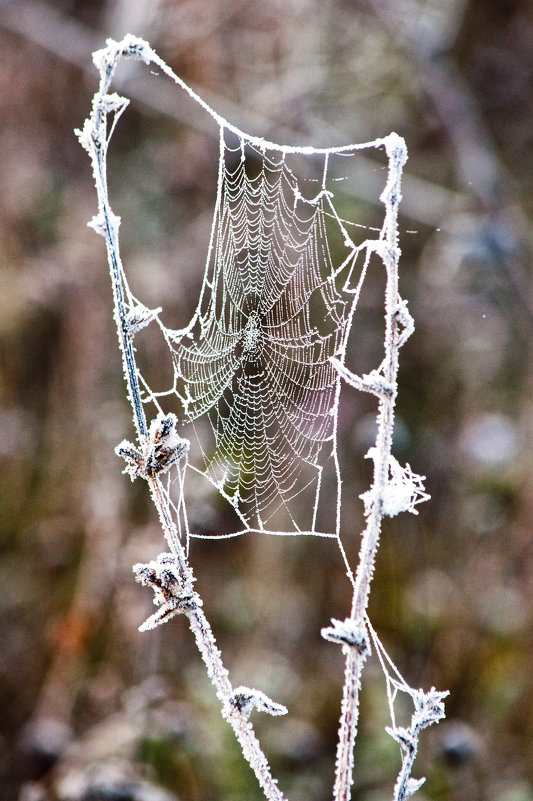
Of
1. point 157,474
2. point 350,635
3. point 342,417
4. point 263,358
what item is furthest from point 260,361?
point 350,635

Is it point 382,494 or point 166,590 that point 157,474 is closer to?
point 166,590

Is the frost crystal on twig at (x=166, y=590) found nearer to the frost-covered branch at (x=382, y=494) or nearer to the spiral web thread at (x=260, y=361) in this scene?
the frost-covered branch at (x=382, y=494)

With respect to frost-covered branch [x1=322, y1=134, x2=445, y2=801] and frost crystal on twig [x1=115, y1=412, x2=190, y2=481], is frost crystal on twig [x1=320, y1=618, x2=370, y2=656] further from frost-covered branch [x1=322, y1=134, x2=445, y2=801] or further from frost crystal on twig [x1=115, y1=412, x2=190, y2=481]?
frost crystal on twig [x1=115, y1=412, x2=190, y2=481]

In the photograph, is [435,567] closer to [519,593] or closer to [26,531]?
[519,593]

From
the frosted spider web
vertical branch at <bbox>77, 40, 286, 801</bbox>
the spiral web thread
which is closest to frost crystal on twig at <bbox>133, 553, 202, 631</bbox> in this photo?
vertical branch at <bbox>77, 40, 286, 801</bbox>

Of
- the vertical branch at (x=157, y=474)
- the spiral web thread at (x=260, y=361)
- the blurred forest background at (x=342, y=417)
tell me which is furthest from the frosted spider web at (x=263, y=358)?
the vertical branch at (x=157, y=474)

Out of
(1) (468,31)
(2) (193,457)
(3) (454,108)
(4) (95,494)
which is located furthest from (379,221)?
(4) (95,494)
